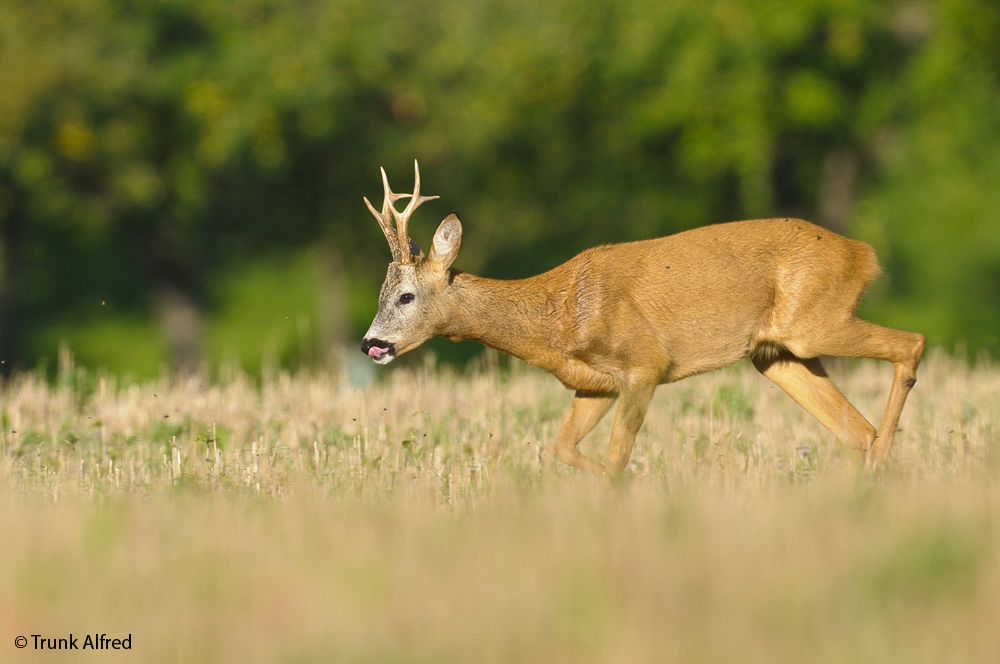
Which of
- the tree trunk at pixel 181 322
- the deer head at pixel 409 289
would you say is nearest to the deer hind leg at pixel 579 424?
the deer head at pixel 409 289

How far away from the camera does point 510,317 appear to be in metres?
7.46

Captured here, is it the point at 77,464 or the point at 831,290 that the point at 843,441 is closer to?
the point at 831,290

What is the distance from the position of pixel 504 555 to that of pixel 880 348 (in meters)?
4.01

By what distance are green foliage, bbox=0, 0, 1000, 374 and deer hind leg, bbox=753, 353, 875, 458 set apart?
304 inches

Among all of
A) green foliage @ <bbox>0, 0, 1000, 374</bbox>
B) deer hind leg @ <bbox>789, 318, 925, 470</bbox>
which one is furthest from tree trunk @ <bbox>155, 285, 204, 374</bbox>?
deer hind leg @ <bbox>789, 318, 925, 470</bbox>

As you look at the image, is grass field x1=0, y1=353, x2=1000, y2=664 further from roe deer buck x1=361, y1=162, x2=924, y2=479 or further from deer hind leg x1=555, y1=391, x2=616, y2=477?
roe deer buck x1=361, y1=162, x2=924, y2=479

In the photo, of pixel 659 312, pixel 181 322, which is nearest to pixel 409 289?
pixel 659 312

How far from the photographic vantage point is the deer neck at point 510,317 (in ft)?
24.2

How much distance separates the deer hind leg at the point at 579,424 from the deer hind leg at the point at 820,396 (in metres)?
1.11

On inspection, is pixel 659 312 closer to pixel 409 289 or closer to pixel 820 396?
pixel 820 396

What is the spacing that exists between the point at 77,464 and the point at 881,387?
6467 millimetres

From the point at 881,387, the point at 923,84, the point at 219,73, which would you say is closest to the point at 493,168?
the point at 219,73

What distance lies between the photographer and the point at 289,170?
19.7m

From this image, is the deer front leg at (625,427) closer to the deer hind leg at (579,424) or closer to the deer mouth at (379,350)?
the deer hind leg at (579,424)
